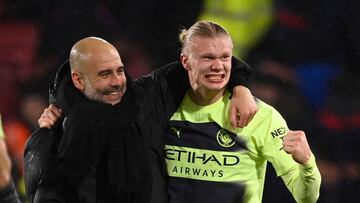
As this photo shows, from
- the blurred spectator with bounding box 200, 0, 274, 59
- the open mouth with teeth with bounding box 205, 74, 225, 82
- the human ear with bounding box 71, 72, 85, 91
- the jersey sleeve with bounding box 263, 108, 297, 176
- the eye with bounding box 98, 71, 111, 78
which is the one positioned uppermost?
the blurred spectator with bounding box 200, 0, 274, 59

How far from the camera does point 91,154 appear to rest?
1309mm

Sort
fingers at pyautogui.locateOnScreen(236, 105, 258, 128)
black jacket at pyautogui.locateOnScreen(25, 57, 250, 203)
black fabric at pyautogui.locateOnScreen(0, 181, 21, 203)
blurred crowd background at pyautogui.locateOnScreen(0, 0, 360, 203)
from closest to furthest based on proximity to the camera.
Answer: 1. black fabric at pyautogui.locateOnScreen(0, 181, 21, 203)
2. black jacket at pyautogui.locateOnScreen(25, 57, 250, 203)
3. fingers at pyautogui.locateOnScreen(236, 105, 258, 128)
4. blurred crowd background at pyautogui.locateOnScreen(0, 0, 360, 203)

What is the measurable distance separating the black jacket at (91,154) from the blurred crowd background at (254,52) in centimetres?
65

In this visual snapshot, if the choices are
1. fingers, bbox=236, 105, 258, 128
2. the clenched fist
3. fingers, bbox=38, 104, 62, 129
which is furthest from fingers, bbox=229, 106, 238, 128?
fingers, bbox=38, 104, 62, 129

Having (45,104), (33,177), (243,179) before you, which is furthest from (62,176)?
(45,104)

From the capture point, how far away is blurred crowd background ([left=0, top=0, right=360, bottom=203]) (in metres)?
1.99

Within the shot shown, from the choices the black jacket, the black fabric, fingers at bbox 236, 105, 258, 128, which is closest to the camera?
the black fabric

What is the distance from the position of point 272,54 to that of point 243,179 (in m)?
0.62

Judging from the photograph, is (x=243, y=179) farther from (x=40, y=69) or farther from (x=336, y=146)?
(x=40, y=69)

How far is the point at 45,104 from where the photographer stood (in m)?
2.07

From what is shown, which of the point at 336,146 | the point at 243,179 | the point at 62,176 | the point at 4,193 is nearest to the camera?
the point at 4,193

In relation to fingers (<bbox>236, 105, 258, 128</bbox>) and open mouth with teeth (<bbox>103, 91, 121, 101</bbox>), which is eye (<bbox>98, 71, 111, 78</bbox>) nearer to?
open mouth with teeth (<bbox>103, 91, 121, 101</bbox>)

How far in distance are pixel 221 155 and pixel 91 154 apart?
0.28m

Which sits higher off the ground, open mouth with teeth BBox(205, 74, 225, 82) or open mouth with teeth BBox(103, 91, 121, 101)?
open mouth with teeth BBox(205, 74, 225, 82)
